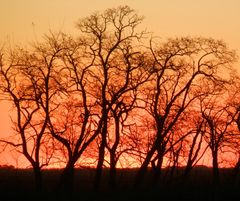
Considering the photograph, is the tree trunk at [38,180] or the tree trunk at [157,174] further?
the tree trunk at [157,174]

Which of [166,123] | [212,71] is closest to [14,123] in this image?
[166,123]

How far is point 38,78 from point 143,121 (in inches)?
389

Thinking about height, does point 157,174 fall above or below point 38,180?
above

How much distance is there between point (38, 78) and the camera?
127 feet

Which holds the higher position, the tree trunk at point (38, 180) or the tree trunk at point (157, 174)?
the tree trunk at point (157, 174)

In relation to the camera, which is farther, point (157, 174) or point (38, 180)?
point (157, 174)

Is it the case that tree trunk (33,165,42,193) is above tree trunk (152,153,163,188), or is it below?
Result: below

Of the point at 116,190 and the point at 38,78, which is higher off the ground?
the point at 38,78

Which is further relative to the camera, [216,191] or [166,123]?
[166,123]

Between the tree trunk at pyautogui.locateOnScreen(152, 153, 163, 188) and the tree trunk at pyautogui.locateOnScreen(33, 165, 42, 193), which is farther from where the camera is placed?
the tree trunk at pyautogui.locateOnScreen(152, 153, 163, 188)

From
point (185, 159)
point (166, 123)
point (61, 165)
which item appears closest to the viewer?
point (166, 123)

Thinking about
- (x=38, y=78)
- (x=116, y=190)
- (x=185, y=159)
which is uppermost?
(x=38, y=78)

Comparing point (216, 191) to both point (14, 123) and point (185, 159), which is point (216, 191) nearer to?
point (185, 159)

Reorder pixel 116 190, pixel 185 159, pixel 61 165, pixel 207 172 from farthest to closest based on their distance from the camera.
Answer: pixel 207 172
pixel 185 159
pixel 61 165
pixel 116 190
